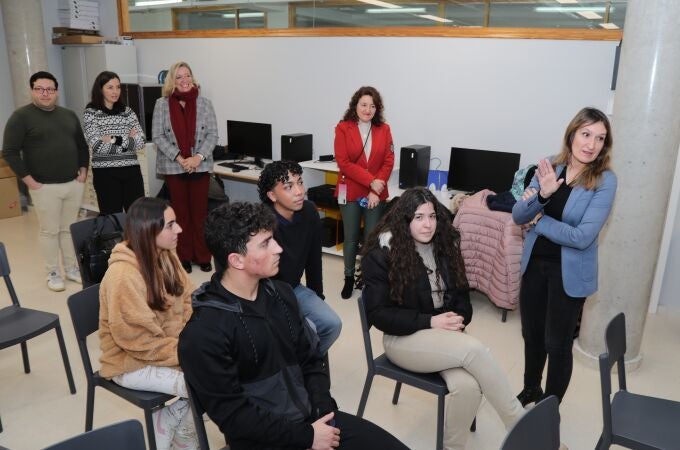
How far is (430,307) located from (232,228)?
996mm

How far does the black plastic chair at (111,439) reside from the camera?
1.38m

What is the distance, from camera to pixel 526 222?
8.02ft

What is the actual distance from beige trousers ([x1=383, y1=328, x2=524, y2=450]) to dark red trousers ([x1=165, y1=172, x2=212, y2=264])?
2.68 m

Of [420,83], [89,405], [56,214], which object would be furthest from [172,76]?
[89,405]

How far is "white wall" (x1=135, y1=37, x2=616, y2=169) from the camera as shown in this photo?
4.21m

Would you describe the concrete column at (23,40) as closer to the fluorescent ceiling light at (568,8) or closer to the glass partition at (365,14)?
the glass partition at (365,14)

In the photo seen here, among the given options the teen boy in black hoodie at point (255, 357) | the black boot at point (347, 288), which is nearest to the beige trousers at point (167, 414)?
the teen boy in black hoodie at point (255, 357)

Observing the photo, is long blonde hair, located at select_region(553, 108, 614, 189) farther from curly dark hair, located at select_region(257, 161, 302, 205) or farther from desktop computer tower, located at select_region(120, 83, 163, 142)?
desktop computer tower, located at select_region(120, 83, 163, 142)

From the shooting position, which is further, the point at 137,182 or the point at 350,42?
the point at 350,42

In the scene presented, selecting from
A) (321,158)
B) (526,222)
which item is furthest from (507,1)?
(526,222)

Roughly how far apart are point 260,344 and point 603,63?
3.44 metres

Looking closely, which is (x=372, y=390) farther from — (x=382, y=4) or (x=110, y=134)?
(x=382, y=4)

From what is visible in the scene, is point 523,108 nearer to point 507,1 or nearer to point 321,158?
point 507,1

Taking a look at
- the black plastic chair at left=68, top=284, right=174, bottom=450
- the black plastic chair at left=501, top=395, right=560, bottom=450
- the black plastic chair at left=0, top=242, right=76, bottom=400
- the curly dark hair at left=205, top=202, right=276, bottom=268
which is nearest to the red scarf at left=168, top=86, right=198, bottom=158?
the black plastic chair at left=0, top=242, right=76, bottom=400
